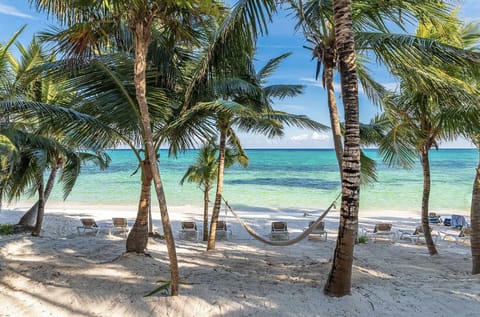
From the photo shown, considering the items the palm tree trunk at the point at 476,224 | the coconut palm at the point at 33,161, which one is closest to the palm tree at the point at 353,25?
the palm tree trunk at the point at 476,224

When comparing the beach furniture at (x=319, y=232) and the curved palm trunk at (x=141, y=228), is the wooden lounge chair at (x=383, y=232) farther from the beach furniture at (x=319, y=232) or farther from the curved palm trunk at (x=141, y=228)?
the curved palm trunk at (x=141, y=228)

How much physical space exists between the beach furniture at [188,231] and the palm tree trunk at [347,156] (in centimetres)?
599

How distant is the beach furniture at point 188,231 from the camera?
8684 mm

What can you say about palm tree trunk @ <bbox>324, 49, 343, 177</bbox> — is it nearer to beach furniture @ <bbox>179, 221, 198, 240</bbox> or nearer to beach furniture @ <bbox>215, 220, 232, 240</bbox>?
beach furniture @ <bbox>215, 220, 232, 240</bbox>

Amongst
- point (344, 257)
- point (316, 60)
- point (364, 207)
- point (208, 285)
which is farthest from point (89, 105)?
point (364, 207)

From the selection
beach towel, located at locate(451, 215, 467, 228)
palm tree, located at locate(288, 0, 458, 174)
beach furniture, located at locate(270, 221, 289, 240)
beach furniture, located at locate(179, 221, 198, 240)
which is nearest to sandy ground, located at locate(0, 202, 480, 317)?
palm tree, located at locate(288, 0, 458, 174)

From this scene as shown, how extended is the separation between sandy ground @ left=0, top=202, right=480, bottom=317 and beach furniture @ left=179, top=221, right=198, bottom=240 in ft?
7.62

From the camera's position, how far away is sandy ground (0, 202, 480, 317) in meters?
2.99

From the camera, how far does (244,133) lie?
7.15m

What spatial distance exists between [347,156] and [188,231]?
6.41 meters

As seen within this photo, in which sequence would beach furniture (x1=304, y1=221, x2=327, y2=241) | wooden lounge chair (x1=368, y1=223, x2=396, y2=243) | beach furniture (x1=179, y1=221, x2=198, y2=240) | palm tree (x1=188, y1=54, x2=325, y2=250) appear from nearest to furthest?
palm tree (x1=188, y1=54, x2=325, y2=250), beach furniture (x1=304, y1=221, x2=327, y2=241), wooden lounge chair (x1=368, y1=223, x2=396, y2=243), beach furniture (x1=179, y1=221, x2=198, y2=240)

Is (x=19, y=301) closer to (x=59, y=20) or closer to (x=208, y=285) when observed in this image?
(x=208, y=285)

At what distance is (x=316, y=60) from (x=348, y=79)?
66.4 inches

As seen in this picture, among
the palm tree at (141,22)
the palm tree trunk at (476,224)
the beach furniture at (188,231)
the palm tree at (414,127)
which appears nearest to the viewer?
the palm tree at (141,22)
